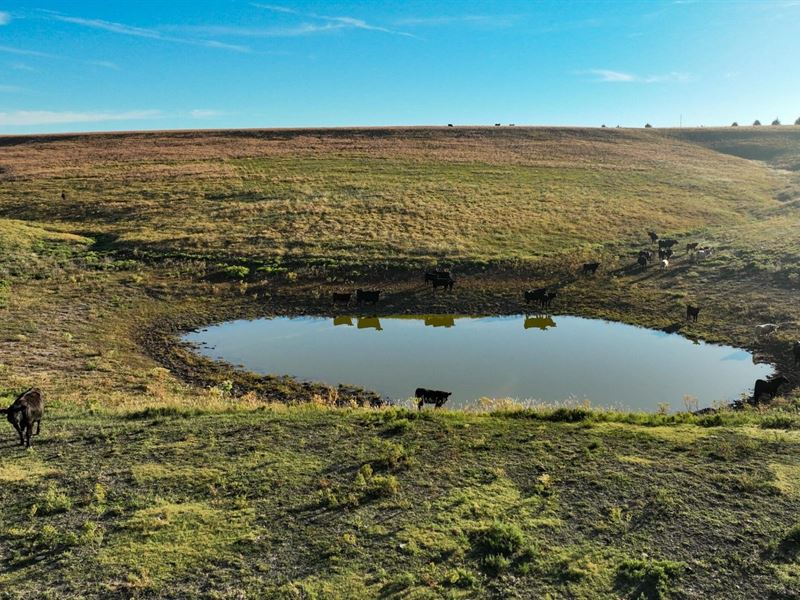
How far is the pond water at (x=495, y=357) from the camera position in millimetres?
20922

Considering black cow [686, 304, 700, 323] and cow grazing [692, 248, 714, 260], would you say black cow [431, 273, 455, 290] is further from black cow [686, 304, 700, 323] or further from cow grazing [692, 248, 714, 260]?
cow grazing [692, 248, 714, 260]

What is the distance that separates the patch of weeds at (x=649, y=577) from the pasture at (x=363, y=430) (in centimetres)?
4

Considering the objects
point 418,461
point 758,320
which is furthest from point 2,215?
point 758,320

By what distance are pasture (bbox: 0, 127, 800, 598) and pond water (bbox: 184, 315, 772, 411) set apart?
123cm

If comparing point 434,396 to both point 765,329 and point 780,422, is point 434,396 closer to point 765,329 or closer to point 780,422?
point 780,422

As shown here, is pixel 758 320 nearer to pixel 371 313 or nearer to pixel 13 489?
pixel 371 313

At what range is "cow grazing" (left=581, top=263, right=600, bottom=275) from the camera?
3534cm

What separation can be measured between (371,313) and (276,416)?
1522 cm

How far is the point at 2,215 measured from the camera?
2062 inches

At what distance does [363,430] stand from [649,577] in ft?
26.1

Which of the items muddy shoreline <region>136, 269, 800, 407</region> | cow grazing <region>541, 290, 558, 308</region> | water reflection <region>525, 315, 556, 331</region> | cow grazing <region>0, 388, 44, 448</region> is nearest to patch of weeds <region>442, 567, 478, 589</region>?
muddy shoreline <region>136, 269, 800, 407</region>

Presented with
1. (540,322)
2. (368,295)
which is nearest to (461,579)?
(540,322)

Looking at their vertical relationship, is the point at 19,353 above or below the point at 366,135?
below

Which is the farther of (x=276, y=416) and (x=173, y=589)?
(x=276, y=416)
